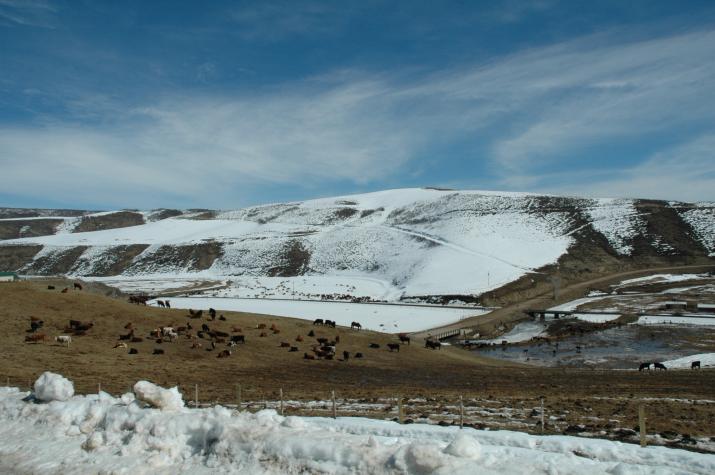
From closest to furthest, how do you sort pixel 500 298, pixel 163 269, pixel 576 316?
pixel 576 316 → pixel 500 298 → pixel 163 269

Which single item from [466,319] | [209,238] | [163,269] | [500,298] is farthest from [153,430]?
[209,238]

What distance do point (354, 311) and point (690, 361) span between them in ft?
149

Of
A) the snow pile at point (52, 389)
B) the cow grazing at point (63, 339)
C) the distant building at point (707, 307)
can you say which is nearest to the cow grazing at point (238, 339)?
the cow grazing at point (63, 339)

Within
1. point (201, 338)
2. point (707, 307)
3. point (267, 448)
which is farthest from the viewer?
point (707, 307)

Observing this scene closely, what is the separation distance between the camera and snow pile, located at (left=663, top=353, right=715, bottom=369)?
4403cm

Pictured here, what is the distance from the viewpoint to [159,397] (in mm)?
13891

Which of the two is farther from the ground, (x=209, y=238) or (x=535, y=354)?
(x=209, y=238)

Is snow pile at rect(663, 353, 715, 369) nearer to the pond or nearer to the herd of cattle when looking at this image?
the pond

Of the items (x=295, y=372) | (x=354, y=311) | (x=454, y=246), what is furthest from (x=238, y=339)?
(x=454, y=246)

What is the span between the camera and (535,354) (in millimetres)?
55094

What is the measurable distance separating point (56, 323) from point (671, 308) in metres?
72.6

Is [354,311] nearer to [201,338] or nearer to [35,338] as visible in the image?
[201,338]

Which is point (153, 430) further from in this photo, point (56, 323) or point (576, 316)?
point (576, 316)

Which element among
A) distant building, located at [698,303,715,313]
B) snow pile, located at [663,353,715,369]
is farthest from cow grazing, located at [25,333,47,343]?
distant building, located at [698,303,715,313]
